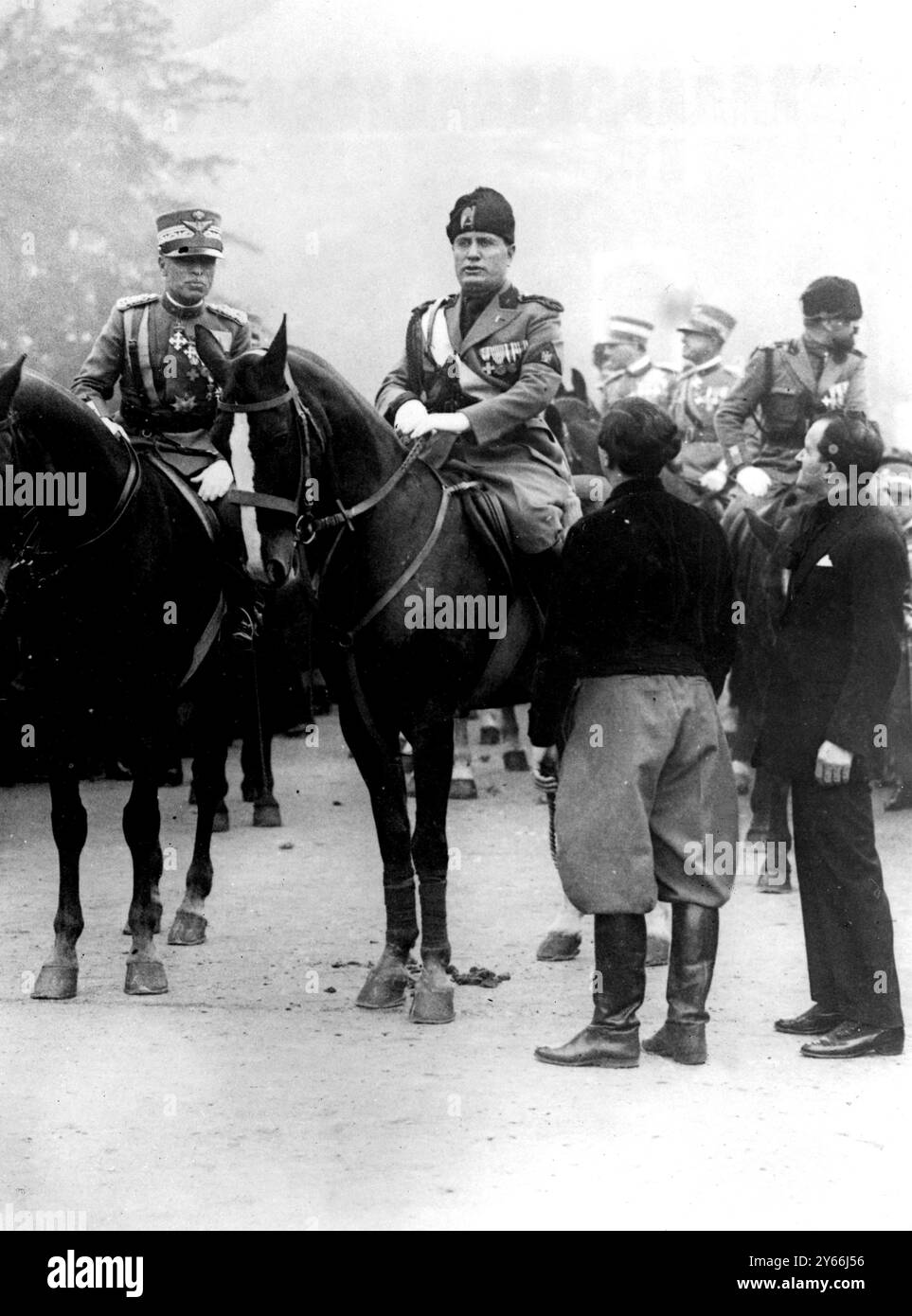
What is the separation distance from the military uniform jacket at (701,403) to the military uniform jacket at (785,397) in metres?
2.63

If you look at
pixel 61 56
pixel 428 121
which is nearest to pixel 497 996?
pixel 61 56

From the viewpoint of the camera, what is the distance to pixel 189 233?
24.7 ft

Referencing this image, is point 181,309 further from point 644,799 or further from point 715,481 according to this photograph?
point 715,481

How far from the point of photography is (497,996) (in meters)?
6.93

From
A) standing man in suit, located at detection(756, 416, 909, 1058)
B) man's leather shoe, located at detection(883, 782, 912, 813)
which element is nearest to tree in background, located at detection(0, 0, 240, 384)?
man's leather shoe, located at detection(883, 782, 912, 813)

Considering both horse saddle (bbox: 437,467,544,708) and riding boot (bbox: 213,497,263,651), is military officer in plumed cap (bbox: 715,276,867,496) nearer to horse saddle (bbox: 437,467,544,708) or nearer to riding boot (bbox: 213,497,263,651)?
horse saddle (bbox: 437,467,544,708)

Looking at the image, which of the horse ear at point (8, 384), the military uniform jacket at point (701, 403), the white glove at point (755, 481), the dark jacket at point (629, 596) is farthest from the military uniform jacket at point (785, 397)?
the horse ear at point (8, 384)

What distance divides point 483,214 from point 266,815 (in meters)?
4.27

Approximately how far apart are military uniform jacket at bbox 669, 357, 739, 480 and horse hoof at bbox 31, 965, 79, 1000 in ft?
23.3

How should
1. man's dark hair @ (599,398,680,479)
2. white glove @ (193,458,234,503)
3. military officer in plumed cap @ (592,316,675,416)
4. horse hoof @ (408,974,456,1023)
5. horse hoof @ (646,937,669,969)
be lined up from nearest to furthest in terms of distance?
man's dark hair @ (599,398,680,479)
horse hoof @ (408,974,456,1023)
white glove @ (193,458,234,503)
horse hoof @ (646,937,669,969)
military officer in plumed cap @ (592,316,675,416)

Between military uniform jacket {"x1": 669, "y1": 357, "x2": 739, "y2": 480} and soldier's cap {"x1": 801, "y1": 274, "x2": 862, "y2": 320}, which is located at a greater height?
soldier's cap {"x1": 801, "y1": 274, "x2": 862, "y2": 320}

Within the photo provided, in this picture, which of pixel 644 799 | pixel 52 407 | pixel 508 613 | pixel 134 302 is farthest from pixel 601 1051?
pixel 134 302

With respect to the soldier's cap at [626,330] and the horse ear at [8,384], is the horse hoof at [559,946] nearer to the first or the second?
the horse ear at [8,384]

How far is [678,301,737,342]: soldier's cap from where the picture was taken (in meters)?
13.7
